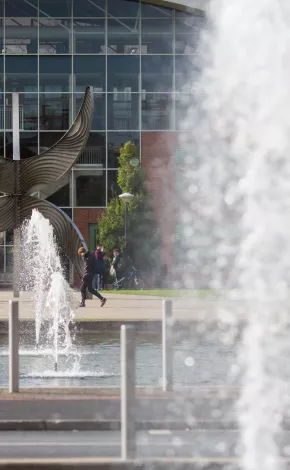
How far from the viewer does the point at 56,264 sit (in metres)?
35.3

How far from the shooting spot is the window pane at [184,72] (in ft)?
152

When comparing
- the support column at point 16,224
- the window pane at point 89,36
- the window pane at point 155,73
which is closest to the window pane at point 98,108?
the window pane at point 155,73

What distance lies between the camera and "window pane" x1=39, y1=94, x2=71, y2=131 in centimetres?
4622

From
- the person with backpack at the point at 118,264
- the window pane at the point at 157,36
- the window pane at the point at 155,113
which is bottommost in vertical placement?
the person with backpack at the point at 118,264

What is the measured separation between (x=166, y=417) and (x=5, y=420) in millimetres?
1227

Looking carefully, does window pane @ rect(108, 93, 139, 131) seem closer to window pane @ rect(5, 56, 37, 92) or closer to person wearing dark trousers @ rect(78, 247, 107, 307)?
window pane @ rect(5, 56, 37, 92)

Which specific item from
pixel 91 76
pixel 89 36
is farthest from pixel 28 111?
pixel 89 36

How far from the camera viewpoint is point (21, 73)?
153ft

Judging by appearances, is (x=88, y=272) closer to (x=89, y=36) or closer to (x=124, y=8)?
(x=89, y=36)

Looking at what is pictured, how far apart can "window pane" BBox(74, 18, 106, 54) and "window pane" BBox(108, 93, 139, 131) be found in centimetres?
203

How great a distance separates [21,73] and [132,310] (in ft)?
81.4

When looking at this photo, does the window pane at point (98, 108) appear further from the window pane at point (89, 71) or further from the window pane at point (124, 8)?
the window pane at point (124, 8)

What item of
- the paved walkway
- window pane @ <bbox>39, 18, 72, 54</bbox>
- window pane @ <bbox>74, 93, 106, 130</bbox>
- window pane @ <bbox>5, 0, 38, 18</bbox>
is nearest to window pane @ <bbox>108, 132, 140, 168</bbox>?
window pane @ <bbox>74, 93, 106, 130</bbox>

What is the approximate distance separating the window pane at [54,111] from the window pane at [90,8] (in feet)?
11.0
